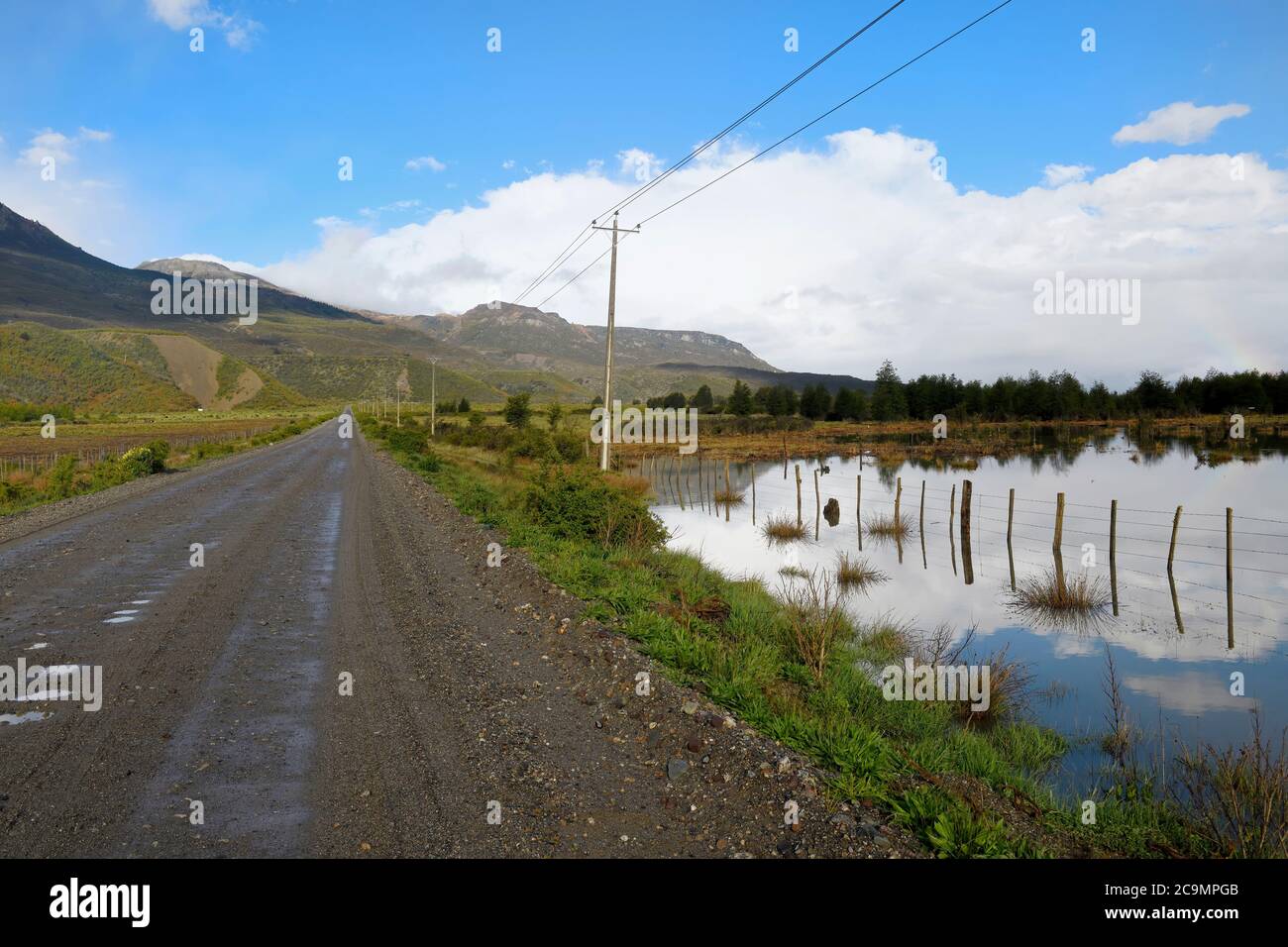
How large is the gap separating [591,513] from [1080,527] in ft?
56.1

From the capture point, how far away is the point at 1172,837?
16.4ft

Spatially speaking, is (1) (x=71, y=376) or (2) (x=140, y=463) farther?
(1) (x=71, y=376)

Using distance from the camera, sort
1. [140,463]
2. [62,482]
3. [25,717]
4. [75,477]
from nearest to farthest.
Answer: [25,717], [62,482], [75,477], [140,463]

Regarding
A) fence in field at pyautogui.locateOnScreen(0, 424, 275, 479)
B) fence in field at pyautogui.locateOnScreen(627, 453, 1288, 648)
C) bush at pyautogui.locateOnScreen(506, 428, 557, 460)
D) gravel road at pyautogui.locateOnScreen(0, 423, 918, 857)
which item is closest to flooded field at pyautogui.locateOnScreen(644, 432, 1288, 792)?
fence in field at pyautogui.locateOnScreen(627, 453, 1288, 648)

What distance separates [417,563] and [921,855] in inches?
393

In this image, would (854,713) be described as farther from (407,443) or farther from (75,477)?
(407,443)

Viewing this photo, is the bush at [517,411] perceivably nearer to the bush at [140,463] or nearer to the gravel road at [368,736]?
the bush at [140,463]

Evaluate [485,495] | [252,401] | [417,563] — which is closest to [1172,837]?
[417,563]

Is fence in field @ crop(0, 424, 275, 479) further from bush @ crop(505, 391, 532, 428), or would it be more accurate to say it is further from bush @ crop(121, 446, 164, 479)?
bush @ crop(505, 391, 532, 428)

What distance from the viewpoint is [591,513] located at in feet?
49.6

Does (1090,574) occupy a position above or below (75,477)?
below

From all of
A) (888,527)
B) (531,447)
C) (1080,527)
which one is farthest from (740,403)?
(888,527)

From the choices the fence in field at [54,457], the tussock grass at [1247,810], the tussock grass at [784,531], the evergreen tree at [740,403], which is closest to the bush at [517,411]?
the fence in field at [54,457]

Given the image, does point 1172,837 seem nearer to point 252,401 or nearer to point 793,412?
point 793,412
